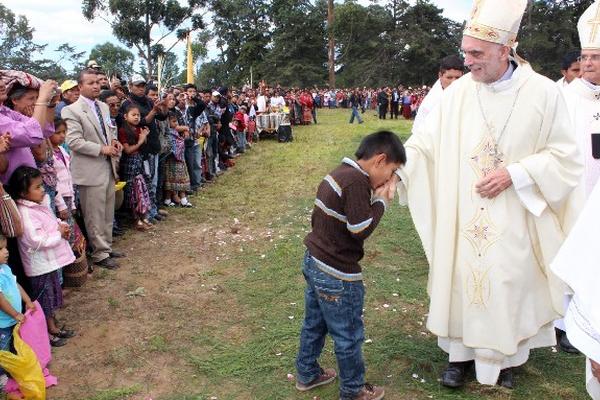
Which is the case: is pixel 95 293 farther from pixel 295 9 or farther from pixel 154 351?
pixel 295 9

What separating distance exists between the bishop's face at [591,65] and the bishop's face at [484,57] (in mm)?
943

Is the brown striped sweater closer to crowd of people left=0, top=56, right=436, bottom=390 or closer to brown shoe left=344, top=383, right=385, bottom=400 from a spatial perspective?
brown shoe left=344, top=383, right=385, bottom=400

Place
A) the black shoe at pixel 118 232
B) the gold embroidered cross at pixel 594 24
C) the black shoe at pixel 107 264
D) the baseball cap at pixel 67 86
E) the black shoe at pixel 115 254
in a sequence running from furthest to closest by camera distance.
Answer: the black shoe at pixel 118 232 → the baseball cap at pixel 67 86 → the black shoe at pixel 115 254 → the black shoe at pixel 107 264 → the gold embroidered cross at pixel 594 24

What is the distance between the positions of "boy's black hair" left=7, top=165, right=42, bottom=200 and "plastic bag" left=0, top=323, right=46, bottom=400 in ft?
3.75

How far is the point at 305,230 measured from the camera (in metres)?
7.49

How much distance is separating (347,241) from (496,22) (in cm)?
163

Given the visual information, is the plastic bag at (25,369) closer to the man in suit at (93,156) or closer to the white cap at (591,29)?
the man in suit at (93,156)

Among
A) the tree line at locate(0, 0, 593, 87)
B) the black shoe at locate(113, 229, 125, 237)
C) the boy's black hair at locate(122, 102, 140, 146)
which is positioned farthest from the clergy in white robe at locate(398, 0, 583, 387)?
the tree line at locate(0, 0, 593, 87)

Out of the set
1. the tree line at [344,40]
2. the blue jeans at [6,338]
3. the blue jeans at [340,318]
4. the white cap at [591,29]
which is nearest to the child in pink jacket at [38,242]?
the blue jeans at [6,338]

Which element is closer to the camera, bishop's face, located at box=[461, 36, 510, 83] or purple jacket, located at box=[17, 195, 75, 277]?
bishop's face, located at box=[461, 36, 510, 83]

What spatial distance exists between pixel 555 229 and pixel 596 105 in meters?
1.35

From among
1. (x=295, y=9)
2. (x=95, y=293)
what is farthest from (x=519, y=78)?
(x=295, y=9)

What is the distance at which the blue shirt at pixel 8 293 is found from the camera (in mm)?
3621

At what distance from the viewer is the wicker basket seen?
5242 mm
